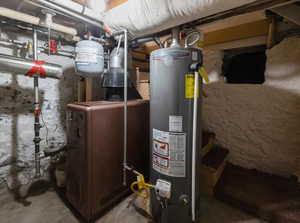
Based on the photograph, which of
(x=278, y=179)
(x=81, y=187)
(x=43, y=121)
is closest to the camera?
(x=81, y=187)

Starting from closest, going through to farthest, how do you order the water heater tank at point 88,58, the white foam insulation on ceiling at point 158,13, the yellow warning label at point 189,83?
the white foam insulation on ceiling at point 158,13, the yellow warning label at point 189,83, the water heater tank at point 88,58

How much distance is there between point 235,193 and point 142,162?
967mm

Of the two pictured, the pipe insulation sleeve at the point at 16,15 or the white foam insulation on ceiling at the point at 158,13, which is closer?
the white foam insulation on ceiling at the point at 158,13

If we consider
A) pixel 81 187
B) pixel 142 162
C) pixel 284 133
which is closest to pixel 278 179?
pixel 284 133

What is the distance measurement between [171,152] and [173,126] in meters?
0.19

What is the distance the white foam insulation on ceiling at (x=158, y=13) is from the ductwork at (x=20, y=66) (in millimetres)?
699

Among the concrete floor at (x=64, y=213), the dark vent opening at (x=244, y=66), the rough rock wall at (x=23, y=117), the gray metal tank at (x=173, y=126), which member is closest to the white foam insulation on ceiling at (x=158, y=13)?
the gray metal tank at (x=173, y=126)

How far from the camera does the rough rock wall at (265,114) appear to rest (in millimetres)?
1628

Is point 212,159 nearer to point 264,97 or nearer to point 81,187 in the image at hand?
point 264,97

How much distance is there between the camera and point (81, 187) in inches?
51.4

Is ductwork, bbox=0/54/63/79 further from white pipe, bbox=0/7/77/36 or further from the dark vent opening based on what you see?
the dark vent opening

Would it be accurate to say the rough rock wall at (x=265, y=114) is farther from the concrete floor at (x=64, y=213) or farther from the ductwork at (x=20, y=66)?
the ductwork at (x=20, y=66)

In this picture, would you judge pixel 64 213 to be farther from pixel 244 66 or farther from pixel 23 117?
pixel 244 66

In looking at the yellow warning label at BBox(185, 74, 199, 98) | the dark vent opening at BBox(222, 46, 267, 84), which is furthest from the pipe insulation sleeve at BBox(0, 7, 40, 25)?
the dark vent opening at BBox(222, 46, 267, 84)
